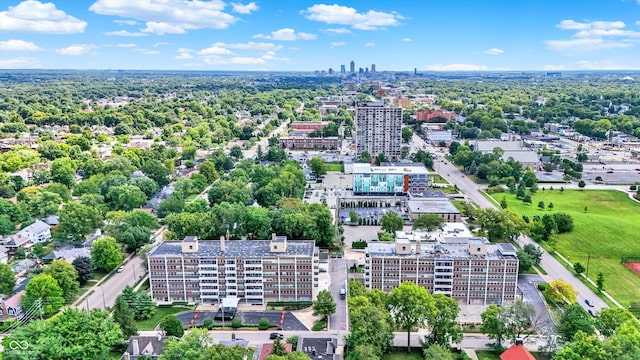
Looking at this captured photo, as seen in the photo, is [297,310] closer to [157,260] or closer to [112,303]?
[157,260]

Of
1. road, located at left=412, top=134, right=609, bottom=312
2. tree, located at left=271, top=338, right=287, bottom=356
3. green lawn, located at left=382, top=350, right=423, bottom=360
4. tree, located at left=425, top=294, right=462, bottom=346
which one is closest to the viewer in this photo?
tree, located at left=271, top=338, right=287, bottom=356

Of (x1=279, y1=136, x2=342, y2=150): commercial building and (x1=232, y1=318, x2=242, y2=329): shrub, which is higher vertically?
(x1=279, y1=136, x2=342, y2=150): commercial building

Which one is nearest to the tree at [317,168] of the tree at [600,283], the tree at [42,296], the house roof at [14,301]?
the tree at [600,283]

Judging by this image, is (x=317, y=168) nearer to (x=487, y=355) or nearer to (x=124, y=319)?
(x=124, y=319)

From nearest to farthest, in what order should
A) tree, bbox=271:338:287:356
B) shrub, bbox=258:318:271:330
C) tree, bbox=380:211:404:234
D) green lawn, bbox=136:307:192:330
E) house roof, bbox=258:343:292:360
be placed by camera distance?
tree, bbox=271:338:287:356, house roof, bbox=258:343:292:360, shrub, bbox=258:318:271:330, green lawn, bbox=136:307:192:330, tree, bbox=380:211:404:234

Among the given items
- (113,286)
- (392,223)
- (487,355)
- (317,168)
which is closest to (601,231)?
(392,223)

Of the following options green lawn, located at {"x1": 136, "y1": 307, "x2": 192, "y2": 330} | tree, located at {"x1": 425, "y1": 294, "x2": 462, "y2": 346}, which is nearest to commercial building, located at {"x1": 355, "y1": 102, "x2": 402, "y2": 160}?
green lawn, located at {"x1": 136, "y1": 307, "x2": 192, "y2": 330}

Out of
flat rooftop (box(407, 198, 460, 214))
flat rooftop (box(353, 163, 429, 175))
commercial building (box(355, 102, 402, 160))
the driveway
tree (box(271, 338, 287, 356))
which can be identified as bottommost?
the driveway

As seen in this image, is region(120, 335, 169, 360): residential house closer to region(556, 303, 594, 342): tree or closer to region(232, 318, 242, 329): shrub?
region(232, 318, 242, 329): shrub

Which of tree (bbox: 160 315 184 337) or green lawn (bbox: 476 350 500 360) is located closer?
green lawn (bbox: 476 350 500 360)
